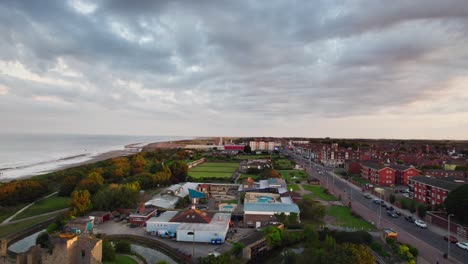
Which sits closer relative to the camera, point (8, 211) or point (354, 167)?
point (8, 211)

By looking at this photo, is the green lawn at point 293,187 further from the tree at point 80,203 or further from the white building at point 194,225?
the tree at point 80,203

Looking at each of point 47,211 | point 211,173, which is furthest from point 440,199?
point 47,211

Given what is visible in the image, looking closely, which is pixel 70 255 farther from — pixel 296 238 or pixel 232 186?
pixel 232 186

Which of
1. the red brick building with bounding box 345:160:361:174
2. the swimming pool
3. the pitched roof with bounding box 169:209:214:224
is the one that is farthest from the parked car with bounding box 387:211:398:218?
the red brick building with bounding box 345:160:361:174

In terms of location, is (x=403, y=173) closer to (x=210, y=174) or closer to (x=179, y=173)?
(x=210, y=174)

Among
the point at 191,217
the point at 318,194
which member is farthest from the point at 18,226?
the point at 318,194

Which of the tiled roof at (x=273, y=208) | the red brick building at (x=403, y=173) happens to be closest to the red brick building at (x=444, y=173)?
the red brick building at (x=403, y=173)

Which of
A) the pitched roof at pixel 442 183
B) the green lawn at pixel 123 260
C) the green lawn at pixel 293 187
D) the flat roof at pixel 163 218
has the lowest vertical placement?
the green lawn at pixel 123 260
